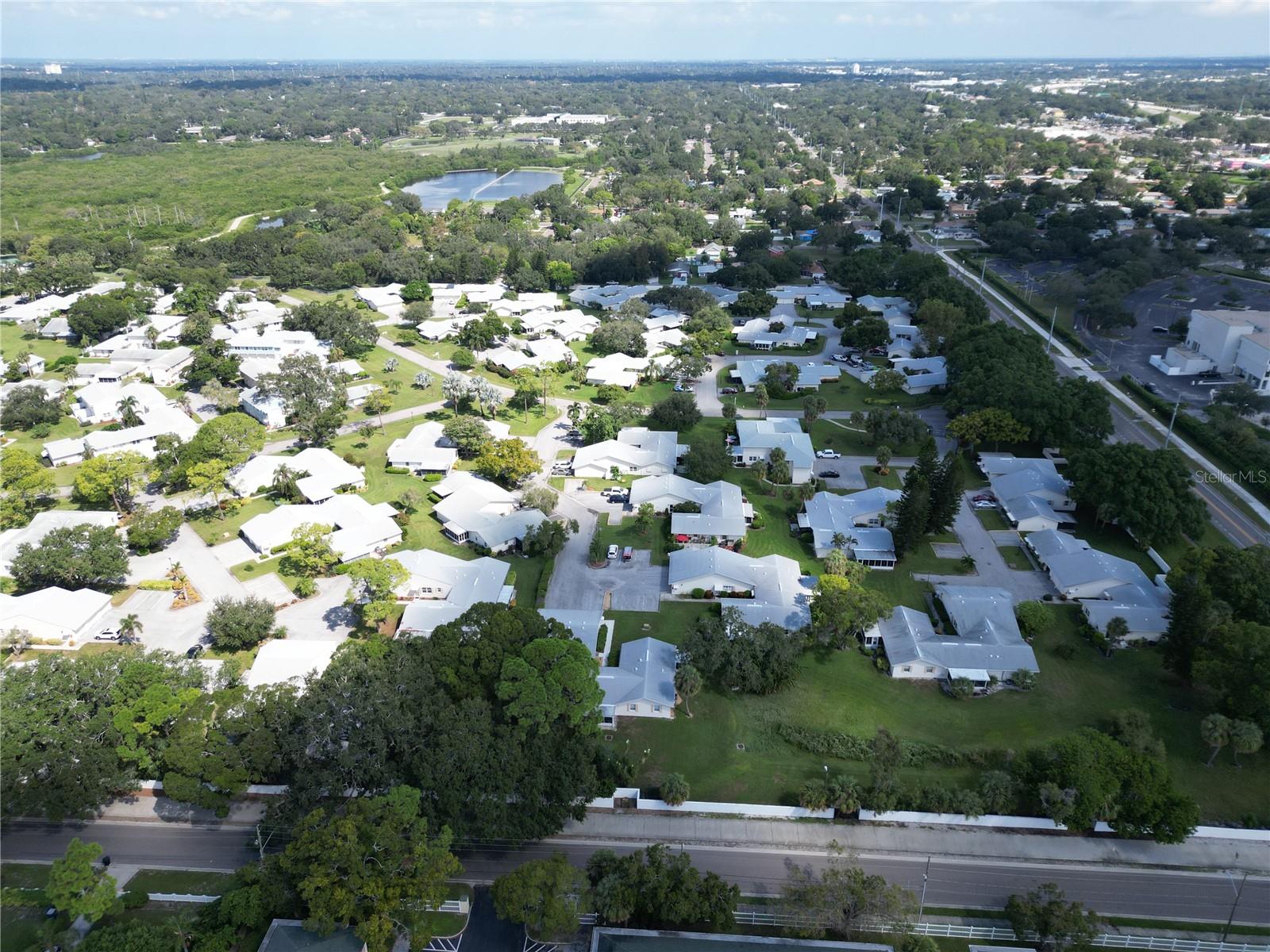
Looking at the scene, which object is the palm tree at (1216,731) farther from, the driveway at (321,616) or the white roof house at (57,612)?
the white roof house at (57,612)

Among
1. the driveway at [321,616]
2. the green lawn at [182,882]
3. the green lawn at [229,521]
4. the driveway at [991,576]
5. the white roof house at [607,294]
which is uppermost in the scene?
the white roof house at [607,294]

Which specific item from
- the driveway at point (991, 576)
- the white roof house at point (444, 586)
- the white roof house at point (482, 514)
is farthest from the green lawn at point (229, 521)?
the driveway at point (991, 576)

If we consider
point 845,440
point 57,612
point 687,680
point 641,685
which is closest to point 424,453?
point 57,612

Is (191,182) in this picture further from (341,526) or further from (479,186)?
(341,526)

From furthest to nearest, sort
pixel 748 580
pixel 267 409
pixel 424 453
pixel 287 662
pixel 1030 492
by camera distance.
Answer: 1. pixel 267 409
2. pixel 424 453
3. pixel 1030 492
4. pixel 748 580
5. pixel 287 662

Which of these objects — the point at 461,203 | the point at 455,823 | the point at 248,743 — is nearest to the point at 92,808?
the point at 248,743

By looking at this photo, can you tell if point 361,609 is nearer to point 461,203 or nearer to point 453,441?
point 453,441
